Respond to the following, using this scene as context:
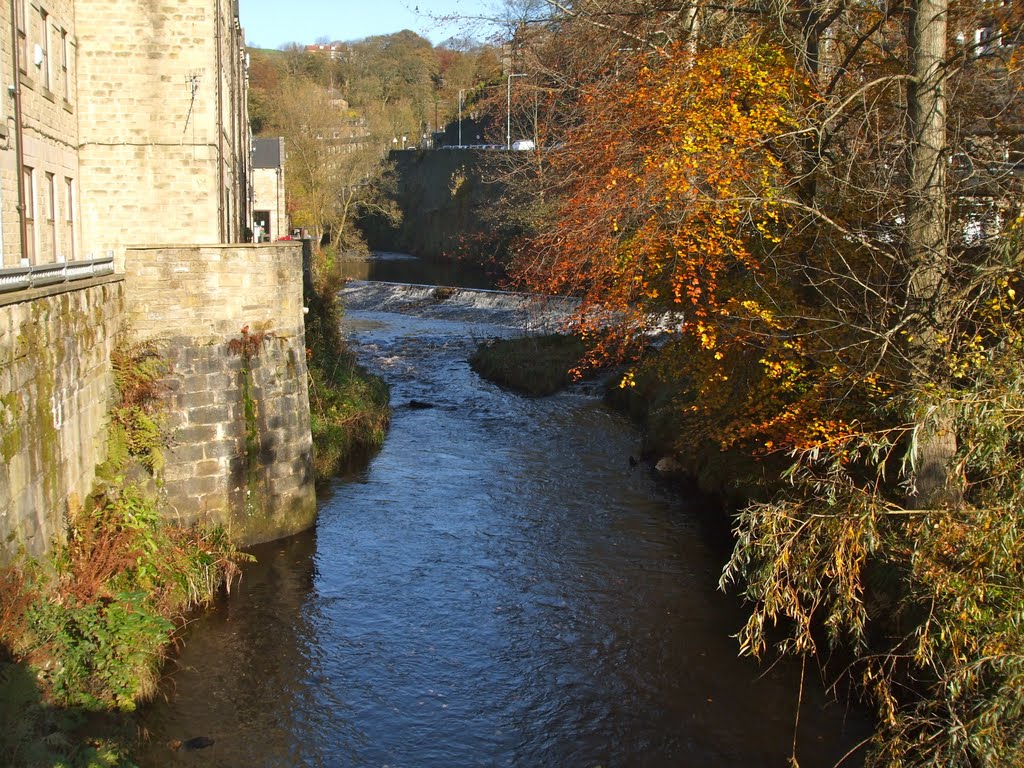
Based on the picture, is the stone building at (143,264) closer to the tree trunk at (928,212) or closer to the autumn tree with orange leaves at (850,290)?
the autumn tree with orange leaves at (850,290)

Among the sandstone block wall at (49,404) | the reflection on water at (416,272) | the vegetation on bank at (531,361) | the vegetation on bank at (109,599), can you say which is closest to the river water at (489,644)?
the vegetation on bank at (109,599)

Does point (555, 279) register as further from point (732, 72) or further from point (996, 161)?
point (996, 161)

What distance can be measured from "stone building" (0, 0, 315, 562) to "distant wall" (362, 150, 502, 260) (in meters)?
37.4

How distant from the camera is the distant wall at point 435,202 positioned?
59.5m

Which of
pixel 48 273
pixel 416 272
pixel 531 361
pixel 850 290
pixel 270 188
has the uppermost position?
pixel 270 188

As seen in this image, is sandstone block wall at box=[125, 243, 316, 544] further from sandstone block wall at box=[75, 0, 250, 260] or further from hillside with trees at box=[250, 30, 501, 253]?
hillside with trees at box=[250, 30, 501, 253]

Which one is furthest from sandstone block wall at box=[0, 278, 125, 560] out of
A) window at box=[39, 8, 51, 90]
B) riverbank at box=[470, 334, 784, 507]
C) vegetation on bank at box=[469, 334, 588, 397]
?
vegetation on bank at box=[469, 334, 588, 397]

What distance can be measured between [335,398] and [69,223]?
7.01m

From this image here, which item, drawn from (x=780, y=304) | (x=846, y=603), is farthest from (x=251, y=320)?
(x=846, y=603)

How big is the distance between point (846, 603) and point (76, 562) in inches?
308

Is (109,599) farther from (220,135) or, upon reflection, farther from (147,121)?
(220,135)

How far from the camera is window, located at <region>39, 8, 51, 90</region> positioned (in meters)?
14.4

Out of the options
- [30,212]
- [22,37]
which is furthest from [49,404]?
[22,37]

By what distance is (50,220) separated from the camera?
15039 mm
